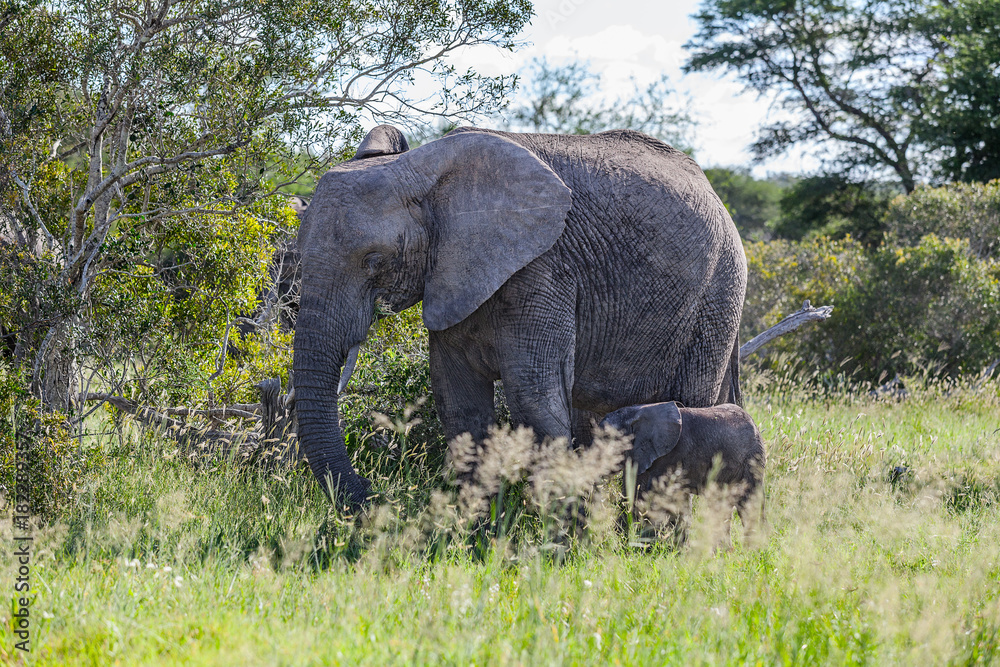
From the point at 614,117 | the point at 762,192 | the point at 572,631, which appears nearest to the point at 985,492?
the point at 572,631

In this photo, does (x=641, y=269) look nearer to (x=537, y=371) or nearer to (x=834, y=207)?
(x=537, y=371)

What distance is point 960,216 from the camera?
48.5ft

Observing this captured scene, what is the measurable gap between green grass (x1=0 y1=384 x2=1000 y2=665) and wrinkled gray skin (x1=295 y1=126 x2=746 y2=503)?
0.80 meters

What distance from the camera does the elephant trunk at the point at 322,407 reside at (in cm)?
469

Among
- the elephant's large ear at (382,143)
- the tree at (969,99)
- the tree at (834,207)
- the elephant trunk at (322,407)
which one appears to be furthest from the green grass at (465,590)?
the tree at (834,207)

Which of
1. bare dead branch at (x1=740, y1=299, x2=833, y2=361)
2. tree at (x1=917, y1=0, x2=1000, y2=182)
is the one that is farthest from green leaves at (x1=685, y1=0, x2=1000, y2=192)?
bare dead branch at (x1=740, y1=299, x2=833, y2=361)

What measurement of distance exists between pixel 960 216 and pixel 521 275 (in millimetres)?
12661

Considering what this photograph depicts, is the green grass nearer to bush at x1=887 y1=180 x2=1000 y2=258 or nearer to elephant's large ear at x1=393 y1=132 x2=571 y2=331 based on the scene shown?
elephant's large ear at x1=393 y1=132 x2=571 y2=331

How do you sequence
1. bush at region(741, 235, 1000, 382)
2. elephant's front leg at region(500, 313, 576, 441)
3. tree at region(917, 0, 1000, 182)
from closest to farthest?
elephant's front leg at region(500, 313, 576, 441)
bush at region(741, 235, 1000, 382)
tree at region(917, 0, 1000, 182)

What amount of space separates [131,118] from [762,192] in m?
36.2

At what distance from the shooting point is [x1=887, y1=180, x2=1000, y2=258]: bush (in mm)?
14734

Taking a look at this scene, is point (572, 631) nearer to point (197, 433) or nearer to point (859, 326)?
point (197, 433)
